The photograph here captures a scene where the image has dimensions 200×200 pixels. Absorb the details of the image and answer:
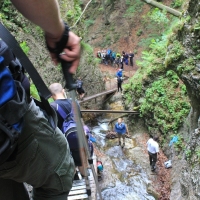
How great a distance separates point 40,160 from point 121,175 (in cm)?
956

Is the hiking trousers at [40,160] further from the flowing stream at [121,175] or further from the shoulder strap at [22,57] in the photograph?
the flowing stream at [121,175]

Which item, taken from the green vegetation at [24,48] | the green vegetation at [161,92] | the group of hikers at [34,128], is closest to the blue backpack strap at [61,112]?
the group of hikers at [34,128]

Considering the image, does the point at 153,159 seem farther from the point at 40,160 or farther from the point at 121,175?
the point at 40,160

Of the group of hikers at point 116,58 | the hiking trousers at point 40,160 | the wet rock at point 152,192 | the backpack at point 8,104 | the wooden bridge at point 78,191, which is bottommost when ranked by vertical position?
the group of hikers at point 116,58

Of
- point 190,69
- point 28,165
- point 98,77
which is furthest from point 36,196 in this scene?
point 98,77

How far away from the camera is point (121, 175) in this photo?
10.6 meters

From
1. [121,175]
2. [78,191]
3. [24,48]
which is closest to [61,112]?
[78,191]

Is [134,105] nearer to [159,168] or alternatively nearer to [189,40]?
[159,168]

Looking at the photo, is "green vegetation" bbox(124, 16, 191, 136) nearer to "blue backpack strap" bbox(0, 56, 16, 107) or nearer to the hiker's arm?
the hiker's arm

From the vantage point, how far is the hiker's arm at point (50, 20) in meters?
1.20

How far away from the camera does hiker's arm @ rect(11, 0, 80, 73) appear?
3.93ft

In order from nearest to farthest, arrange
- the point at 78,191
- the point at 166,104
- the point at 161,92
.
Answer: the point at 78,191 → the point at 166,104 → the point at 161,92

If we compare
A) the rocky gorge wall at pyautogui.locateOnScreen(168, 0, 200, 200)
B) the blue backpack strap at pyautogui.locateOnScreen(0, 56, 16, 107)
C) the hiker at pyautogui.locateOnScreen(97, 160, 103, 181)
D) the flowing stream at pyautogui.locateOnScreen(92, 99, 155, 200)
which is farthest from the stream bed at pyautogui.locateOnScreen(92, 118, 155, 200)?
the blue backpack strap at pyautogui.locateOnScreen(0, 56, 16, 107)

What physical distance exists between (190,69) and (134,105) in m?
6.55
